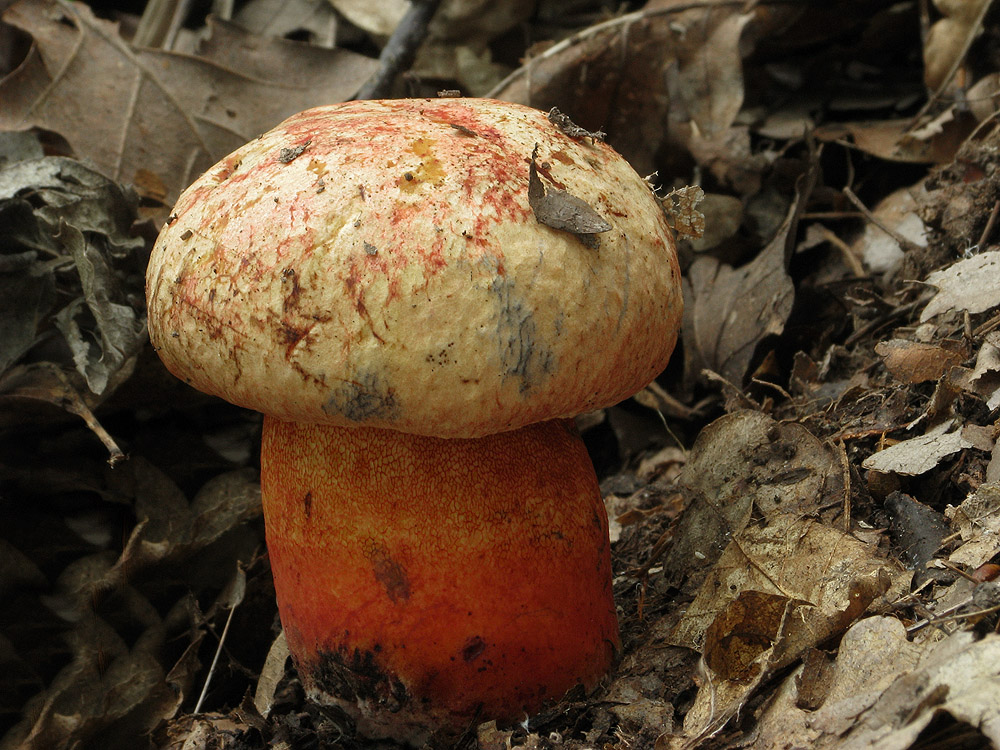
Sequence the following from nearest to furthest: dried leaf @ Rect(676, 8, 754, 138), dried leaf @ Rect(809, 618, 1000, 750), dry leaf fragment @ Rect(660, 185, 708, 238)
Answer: dried leaf @ Rect(809, 618, 1000, 750) < dry leaf fragment @ Rect(660, 185, 708, 238) < dried leaf @ Rect(676, 8, 754, 138)

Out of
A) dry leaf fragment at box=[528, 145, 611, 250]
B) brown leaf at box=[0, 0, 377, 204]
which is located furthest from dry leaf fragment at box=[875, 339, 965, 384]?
brown leaf at box=[0, 0, 377, 204]

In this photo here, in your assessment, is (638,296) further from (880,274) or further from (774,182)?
(774,182)

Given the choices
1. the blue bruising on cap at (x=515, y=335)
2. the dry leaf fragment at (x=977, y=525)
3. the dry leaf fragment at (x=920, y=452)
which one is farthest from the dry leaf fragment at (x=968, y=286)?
the blue bruising on cap at (x=515, y=335)

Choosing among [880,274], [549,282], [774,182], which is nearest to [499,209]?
[549,282]

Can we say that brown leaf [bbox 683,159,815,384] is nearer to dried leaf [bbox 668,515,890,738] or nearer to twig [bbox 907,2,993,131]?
twig [bbox 907,2,993,131]

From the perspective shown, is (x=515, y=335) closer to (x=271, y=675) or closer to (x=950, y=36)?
(x=271, y=675)

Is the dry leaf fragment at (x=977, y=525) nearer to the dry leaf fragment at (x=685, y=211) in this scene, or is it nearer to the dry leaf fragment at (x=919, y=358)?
the dry leaf fragment at (x=919, y=358)
